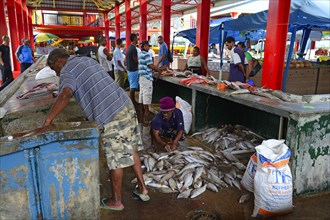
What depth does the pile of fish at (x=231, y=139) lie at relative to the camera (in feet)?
16.3

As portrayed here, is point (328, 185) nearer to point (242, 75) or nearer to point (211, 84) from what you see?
point (211, 84)

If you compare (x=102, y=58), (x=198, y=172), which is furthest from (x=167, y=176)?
(x=102, y=58)

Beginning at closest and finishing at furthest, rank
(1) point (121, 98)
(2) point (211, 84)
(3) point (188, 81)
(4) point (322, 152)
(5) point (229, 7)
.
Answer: (1) point (121, 98), (4) point (322, 152), (2) point (211, 84), (3) point (188, 81), (5) point (229, 7)

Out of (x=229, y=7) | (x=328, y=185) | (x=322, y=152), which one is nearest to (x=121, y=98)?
(x=322, y=152)

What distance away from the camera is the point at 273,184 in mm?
3025

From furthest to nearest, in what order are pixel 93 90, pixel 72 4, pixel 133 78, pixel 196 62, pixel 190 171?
pixel 72 4 < pixel 196 62 < pixel 133 78 < pixel 190 171 < pixel 93 90

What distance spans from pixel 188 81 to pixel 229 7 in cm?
1330

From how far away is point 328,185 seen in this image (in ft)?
12.2

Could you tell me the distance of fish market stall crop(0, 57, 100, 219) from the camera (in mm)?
2357

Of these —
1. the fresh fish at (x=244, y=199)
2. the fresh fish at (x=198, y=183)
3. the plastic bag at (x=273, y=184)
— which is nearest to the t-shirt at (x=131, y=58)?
the fresh fish at (x=198, y=183)

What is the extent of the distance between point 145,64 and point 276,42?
10.4ft

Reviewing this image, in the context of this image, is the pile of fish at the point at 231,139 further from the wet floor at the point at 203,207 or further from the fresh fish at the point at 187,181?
the wet floor at the point at 203,207

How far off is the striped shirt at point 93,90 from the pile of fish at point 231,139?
2.46 metres

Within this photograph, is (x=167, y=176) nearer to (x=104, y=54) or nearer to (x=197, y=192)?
(x=197, y=192)
